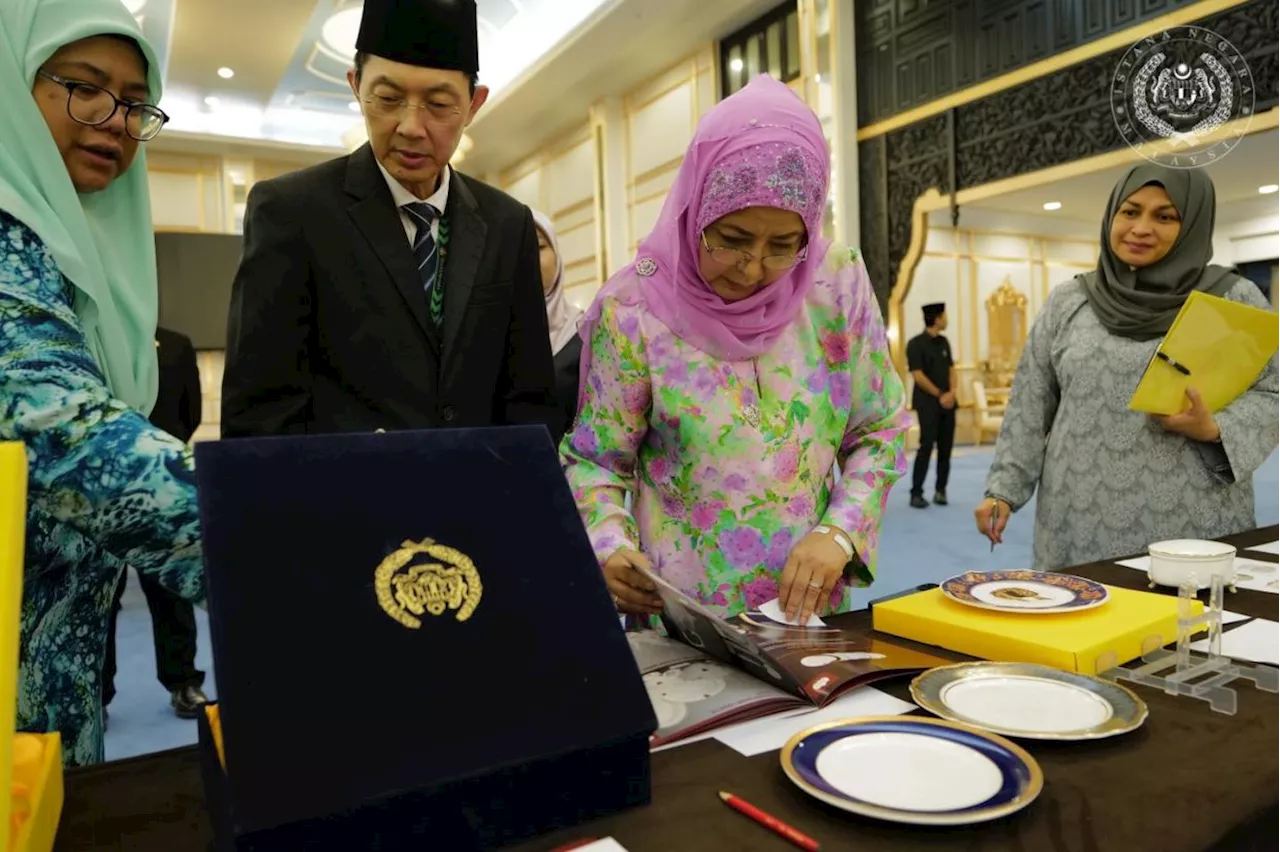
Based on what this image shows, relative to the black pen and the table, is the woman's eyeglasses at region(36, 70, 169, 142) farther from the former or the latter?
the black pen

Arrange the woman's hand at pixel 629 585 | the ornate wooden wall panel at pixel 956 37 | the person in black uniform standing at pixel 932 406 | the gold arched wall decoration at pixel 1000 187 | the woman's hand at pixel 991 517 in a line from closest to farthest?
the woman's hand at pixel 629 585
the woman's hand at pixel 991 517
the gold arched wall decoration at pixel 1000 187
the ornate wooden wall panel at pixel 956 37
the person in black uniform standing at pixel 932 406

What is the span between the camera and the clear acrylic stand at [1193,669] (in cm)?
81

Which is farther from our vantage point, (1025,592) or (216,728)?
(1025,592)

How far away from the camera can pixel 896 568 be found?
157 inches

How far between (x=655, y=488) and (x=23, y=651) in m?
0.74

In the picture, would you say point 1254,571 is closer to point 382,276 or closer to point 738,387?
point 738,387

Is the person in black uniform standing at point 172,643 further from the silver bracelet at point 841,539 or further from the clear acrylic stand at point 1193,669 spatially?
the clear acrylic stand at point 1193,669

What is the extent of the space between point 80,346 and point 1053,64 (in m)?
6.21

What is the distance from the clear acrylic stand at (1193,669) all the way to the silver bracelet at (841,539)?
316 millimetres

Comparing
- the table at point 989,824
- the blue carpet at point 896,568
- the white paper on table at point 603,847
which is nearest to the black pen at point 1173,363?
the table at point 989,824

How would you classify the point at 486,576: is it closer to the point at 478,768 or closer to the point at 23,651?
the point at 478,768

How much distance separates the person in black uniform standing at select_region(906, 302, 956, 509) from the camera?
5.77 metres

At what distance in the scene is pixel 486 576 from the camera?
594mm

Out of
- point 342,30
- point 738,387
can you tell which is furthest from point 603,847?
point 342,30
